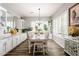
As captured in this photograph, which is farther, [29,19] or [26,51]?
[29,19]

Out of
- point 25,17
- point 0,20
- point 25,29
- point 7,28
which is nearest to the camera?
point 0,20

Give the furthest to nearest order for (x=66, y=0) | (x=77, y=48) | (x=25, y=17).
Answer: (x=25, y=17) → (x=77, y=48) → (x=66, y=0)

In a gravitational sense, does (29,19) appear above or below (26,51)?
above

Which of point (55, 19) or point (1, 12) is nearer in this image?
point (1, 12)

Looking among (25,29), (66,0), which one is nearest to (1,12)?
(25,29)

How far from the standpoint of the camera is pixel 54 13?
6.21 meters

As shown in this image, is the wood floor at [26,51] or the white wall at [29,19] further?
the white wall at [29,19]

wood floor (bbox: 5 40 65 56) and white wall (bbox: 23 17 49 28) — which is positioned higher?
white wall (bbox: 23 17 49 28)

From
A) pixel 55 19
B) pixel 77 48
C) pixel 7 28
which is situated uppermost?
pixel 55 19

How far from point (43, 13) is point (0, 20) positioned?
2.89 meters

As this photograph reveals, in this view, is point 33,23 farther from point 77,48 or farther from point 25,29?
point 77,48

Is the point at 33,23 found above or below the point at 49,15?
below

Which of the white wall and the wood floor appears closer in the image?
the wood floor

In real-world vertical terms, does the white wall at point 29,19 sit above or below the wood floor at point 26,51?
above
